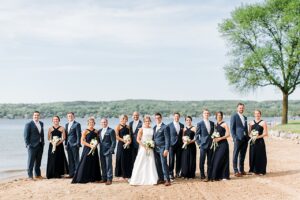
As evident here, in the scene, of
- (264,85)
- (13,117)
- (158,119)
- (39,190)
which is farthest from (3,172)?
(13,117)

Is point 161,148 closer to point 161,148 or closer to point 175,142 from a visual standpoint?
point 161,148

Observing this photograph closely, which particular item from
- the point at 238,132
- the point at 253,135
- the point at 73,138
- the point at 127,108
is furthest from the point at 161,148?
the point at 127,108

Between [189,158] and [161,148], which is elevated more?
[161,148]

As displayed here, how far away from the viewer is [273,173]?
53.1 ft

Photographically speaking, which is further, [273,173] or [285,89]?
[285,89]

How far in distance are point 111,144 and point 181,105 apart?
16120 centimetres

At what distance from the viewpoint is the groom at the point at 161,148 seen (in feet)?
44.9

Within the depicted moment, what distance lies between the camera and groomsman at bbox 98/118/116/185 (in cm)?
1399

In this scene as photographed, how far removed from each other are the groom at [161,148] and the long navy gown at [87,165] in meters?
1.84

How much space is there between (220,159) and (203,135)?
89 centimetres

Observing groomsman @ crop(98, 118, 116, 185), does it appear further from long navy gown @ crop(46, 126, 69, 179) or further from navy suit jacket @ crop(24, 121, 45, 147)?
navy suit jacket @ crop(24, 121, 45, 147)

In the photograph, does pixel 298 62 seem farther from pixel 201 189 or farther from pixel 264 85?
pixel 201 189

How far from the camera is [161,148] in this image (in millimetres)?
13859

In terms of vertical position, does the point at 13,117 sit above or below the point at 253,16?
below
